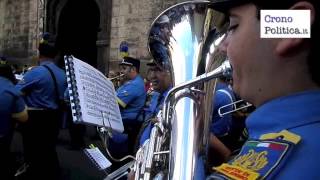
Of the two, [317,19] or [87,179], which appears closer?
[317,19]

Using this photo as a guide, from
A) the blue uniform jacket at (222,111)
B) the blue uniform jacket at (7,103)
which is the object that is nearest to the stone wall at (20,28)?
the blue uniform jacket at (7,103)

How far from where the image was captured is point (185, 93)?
1.91 metres

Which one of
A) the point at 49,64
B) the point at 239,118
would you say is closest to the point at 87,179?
the point at 49,64

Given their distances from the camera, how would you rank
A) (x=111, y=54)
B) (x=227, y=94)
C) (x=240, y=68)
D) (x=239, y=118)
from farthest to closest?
1. (x=111, y=54)
2. (x=239, y=118)
3. (x=227, y=94)
4. (x=240, y=68)

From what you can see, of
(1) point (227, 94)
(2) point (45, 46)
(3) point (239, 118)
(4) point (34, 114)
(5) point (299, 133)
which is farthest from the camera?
(2) point (45, 46)

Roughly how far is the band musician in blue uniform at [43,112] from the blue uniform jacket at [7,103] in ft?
2.66

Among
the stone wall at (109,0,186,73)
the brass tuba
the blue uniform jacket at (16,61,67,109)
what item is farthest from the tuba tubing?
the stone wall at (109,0,186,73)

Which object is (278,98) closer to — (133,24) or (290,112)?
(290,112)

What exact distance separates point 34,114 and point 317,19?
15.5ft

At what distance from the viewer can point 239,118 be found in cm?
370

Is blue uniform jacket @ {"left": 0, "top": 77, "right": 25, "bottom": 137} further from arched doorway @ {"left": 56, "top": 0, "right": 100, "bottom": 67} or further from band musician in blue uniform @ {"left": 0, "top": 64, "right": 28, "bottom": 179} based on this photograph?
arched doorway @ {"left": 56, "top": 0, "right": 100, "bottom": 67}

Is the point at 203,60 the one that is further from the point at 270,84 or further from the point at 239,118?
the point at 239,118

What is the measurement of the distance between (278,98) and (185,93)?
849mm

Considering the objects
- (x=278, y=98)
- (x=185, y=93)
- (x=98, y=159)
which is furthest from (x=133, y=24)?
(x=278, y=98)
